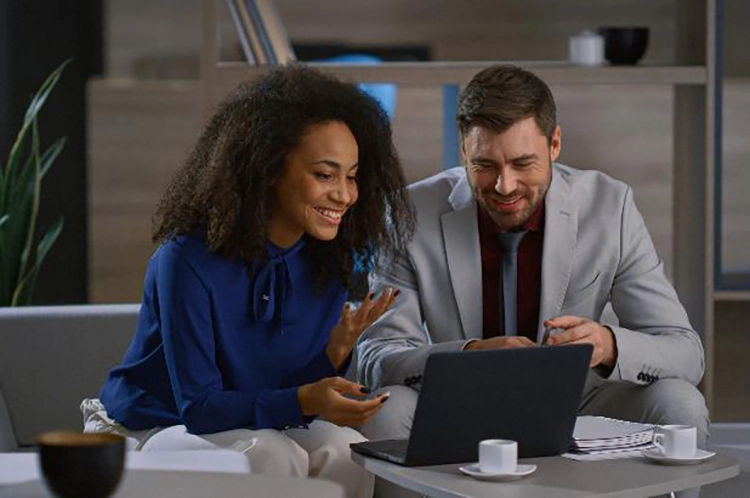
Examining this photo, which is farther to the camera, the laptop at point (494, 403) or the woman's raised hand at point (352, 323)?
the woman's raised hand at point (352, 323)

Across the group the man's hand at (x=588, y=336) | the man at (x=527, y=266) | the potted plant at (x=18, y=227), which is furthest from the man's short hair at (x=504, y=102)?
the potted plant at (x=18, y=227)

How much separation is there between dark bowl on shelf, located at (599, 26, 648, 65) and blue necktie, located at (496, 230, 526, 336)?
1.21 meters

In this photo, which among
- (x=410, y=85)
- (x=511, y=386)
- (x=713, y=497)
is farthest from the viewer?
(x=410, y=85)

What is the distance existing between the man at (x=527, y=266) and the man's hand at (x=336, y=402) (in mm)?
351

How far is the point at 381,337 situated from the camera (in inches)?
117

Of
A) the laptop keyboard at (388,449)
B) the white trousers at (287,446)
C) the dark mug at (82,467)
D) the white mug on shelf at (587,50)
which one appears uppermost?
the white mug on shelf at (587,50)

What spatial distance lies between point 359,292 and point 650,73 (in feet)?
4.91

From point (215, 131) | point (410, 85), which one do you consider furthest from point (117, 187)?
point (215, 131)

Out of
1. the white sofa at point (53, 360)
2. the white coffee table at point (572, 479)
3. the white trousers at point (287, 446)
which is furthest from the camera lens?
the white sofa at point (53, 360)

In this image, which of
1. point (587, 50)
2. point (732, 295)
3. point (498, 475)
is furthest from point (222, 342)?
point (732, 295)

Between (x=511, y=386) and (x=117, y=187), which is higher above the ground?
(x=117, y=187)

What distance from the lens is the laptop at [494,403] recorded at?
2.24 meters

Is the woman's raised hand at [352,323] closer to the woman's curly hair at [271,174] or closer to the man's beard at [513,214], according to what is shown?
the woman's curly hair at [271,174]

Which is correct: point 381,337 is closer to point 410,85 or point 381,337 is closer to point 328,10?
point 410,85
